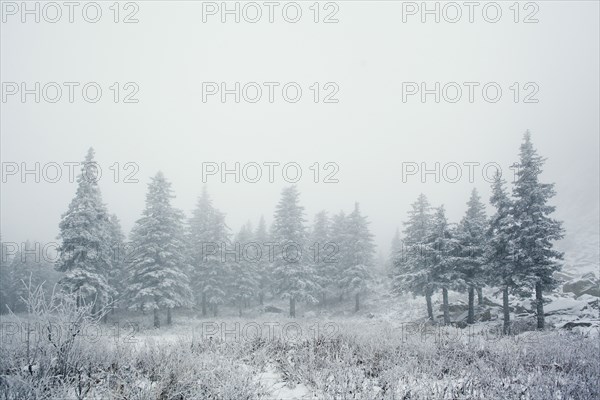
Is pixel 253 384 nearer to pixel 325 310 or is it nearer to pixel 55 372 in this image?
pixel 55 372

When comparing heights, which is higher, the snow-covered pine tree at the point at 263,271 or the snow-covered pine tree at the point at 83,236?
the snow-covered pine tree at the point at 83,236

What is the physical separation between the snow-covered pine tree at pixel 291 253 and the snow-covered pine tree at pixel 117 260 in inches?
592

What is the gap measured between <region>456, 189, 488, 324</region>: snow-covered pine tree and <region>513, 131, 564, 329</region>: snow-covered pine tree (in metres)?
3.72

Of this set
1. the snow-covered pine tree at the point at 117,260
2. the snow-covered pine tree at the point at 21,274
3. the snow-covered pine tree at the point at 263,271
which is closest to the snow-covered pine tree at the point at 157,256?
the snow-covered pine tree at the point at 117,260

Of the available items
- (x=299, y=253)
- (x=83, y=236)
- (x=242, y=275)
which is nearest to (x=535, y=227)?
(x=299, y=253)

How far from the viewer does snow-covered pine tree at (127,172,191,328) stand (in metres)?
23.6

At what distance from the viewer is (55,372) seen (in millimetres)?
5680

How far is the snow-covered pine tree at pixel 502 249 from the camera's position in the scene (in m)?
18.1

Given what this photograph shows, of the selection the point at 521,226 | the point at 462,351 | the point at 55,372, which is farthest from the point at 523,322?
the point at 55,372

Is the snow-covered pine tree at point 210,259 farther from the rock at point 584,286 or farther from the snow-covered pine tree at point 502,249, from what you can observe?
the rock at point 584,286

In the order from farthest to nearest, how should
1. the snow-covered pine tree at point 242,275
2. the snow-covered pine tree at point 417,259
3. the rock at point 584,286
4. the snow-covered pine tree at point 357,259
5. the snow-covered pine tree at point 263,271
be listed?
the snow-covered pine tree at point 263,271
the snow-covered pine tree at point 242,275
the snow-covered pine tree at point 357,259
the rock at point 584,286
the snow-covered pine tree at point 417,259

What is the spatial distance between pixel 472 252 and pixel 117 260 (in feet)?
106

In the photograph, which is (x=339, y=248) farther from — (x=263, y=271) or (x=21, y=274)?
(x=21, y=274)

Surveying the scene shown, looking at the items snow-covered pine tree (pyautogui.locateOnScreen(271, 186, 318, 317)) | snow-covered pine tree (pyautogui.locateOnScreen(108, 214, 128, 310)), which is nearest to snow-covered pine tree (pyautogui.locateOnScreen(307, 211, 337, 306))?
snow-covered pine tree (pyautogui.locateOnScreen(271, 186, 318, 317))
